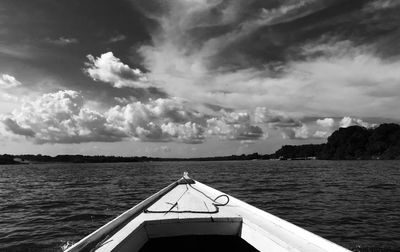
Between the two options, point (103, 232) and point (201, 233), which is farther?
point (201, 233)

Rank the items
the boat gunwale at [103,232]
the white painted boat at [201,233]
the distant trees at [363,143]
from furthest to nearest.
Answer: the distant trees at [363,143]
the white painted boat at [201,233]
the boat gunwale at [103,232]

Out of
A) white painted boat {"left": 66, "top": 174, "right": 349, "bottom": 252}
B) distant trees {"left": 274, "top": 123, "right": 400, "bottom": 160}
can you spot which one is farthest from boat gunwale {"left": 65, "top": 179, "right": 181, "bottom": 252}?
distant trees {"left": 274, "top": 123, "right": 400, "bottom": 160}

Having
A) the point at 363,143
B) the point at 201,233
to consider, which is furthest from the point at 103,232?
the point at 363,143

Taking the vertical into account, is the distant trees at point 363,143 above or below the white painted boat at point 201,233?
above

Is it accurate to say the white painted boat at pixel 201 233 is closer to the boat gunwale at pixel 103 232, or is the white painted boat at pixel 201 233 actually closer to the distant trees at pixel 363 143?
the boat gunwale at pixel 103 232

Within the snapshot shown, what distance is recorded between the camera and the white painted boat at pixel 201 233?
526 centimetres

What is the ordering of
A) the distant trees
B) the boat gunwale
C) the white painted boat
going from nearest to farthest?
1. the boat gunwale
2. the white painted boat
3. the distant trees

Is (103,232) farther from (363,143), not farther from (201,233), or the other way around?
(363,143)

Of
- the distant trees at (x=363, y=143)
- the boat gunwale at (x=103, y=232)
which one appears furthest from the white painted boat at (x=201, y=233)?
the distant trees at (x=363, y=143)

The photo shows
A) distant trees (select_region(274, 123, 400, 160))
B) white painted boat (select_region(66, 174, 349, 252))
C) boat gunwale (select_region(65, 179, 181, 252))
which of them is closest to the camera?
boat gunwale (select_region(65, 179, 181, 252))

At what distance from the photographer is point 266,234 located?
5695 mm

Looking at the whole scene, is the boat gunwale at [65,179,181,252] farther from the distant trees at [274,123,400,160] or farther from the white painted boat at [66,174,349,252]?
the distant trees at [274,123,400,160]

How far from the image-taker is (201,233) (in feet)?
21.3

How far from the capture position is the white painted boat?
5258mm
